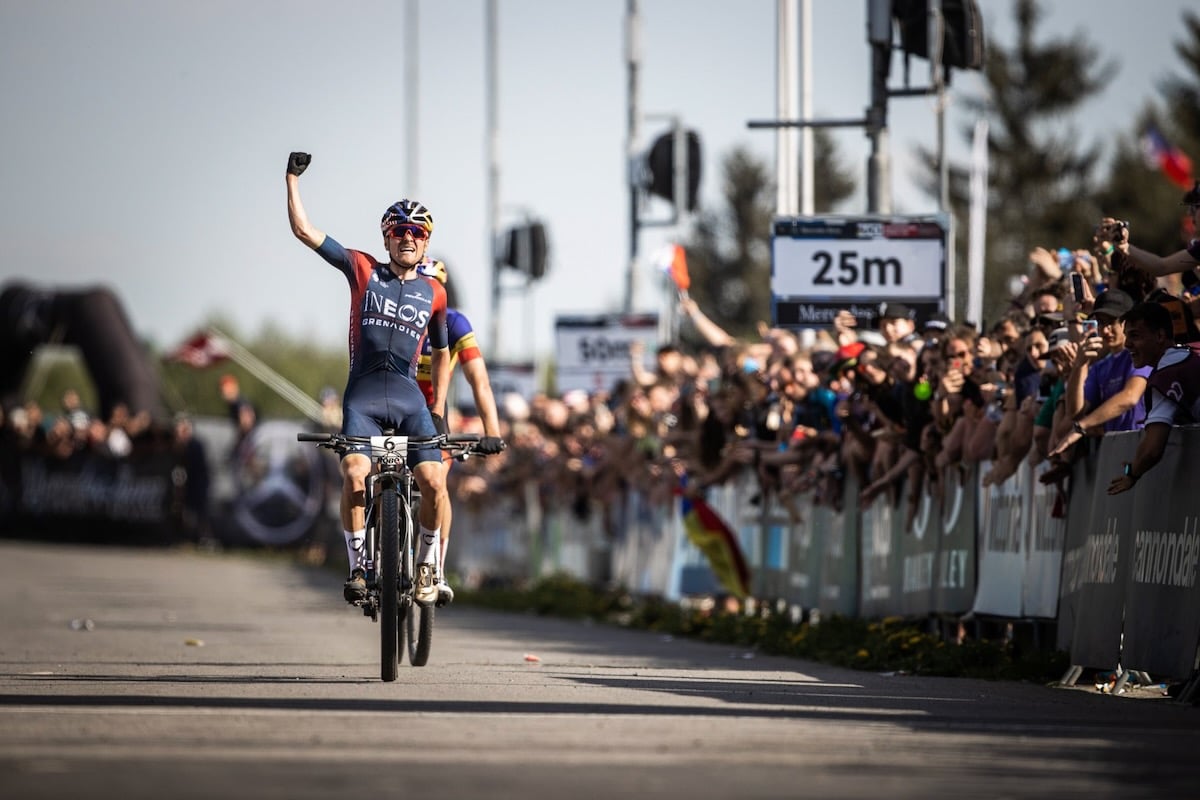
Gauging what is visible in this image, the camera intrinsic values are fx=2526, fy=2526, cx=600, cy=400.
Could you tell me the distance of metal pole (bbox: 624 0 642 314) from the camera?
30453 mm

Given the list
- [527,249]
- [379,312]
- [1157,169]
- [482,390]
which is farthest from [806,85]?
[1157,169]

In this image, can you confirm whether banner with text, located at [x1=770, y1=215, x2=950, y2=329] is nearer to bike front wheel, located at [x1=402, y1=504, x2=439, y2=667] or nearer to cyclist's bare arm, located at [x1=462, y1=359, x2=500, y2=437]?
cyclist's bare arm, located at [x1=462, y1=359, x2=500, y2=437]

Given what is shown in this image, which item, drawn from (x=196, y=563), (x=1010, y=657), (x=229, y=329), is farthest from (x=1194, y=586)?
(x=229, y=329)

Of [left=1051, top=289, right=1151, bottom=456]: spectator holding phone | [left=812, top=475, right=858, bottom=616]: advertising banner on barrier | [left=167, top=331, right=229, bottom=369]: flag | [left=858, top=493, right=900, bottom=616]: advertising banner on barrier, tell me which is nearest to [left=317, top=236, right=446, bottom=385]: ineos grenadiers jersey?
[left=1051, top=289, right=1151, bottom=456]: spectator holding phone

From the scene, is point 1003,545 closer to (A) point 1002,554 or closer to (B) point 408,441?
(A) point 1002,554

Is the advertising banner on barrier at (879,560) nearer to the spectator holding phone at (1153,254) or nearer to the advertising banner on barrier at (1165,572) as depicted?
the spectator holding phone at (1153,254)

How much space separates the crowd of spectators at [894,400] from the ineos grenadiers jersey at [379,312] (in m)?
3.51

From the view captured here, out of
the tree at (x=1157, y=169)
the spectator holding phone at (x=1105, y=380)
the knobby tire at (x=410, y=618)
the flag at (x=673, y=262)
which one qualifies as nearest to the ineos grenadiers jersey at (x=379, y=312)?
the knobby tire at (x=410, y=618)

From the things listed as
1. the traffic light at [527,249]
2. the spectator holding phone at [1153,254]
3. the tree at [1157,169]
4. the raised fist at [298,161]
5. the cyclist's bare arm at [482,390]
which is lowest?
the cyclist's bare arm at [482,390]

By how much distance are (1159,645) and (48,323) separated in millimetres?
46634

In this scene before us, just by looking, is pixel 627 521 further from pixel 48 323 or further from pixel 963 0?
pixel 48 323

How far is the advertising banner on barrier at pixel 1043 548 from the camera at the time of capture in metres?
14.4

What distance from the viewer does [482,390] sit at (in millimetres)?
13656

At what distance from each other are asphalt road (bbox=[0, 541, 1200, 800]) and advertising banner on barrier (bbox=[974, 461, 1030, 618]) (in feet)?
3.50
